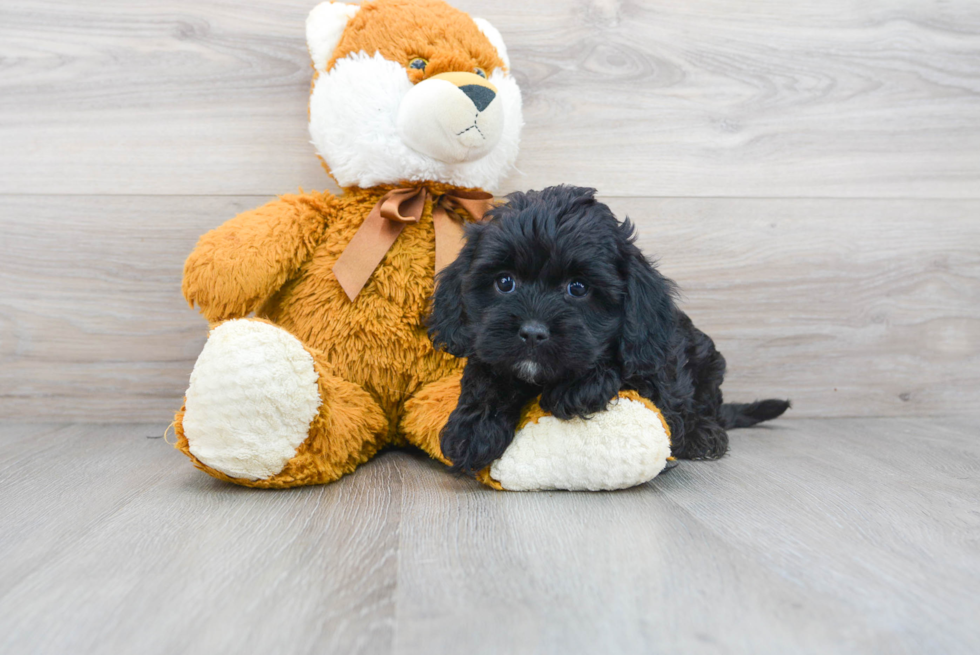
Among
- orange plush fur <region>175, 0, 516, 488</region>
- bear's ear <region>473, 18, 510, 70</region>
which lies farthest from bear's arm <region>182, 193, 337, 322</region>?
bear's ear <region>473, 18, 510, 70</region>

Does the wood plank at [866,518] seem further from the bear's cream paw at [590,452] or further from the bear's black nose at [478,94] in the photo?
the bear's black nose at [478,94]

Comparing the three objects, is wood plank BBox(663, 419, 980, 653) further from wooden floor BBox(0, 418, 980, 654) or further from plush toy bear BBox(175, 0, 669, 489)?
plush toy bear BBox(175, 0, 669, 489)

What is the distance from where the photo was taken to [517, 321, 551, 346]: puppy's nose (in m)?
0.99

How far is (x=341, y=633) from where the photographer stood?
662 millimetres

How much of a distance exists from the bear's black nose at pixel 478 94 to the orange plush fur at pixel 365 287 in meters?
0.07

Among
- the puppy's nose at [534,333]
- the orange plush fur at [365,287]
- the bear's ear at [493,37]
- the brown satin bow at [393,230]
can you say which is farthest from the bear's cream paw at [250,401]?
the bear's ear at [493,37]

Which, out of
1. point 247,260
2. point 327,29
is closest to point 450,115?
point 327,29

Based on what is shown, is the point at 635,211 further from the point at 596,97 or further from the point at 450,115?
the point at 450,115

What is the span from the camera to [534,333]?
99cm

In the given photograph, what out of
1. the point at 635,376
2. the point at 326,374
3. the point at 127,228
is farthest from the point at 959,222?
the point at 127,228

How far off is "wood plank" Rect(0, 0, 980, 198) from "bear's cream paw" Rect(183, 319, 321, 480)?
0.68 meters

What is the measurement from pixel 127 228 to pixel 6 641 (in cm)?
118

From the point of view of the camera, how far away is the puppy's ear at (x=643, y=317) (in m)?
1.07

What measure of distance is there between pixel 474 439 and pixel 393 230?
470 millimetres
